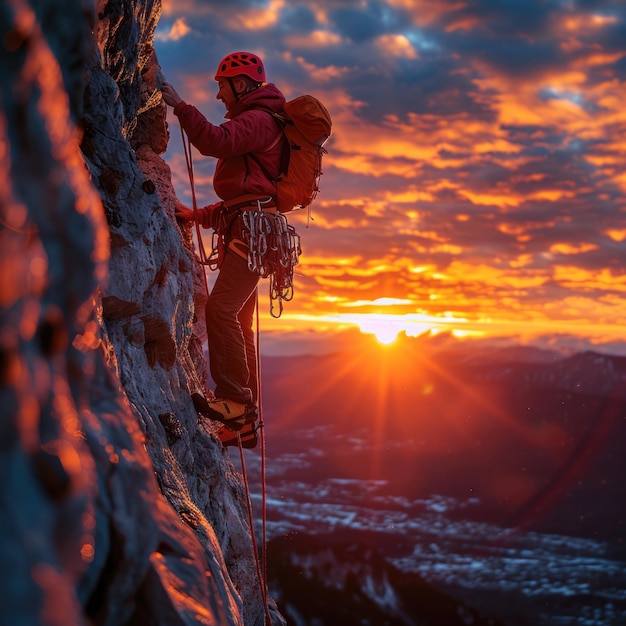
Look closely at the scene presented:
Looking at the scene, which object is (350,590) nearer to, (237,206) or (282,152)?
(237,206)

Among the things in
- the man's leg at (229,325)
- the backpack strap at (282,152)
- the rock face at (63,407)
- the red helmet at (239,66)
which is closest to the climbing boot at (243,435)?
the man's leg at (229,325)

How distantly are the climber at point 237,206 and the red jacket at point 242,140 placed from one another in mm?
10

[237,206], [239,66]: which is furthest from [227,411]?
[239,66]

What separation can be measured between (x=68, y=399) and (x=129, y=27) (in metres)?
5.38

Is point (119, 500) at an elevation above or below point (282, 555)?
above

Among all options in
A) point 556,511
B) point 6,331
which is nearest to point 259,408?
point 6,331

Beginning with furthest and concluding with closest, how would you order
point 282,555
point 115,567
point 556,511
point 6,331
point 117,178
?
point 556,511 → point 282,555 → point 117,178 → point 115,567 → point 6,331

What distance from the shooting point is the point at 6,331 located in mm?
1406

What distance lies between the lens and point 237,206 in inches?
237

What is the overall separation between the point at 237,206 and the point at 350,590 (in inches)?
3932

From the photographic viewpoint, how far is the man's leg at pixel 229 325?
19.7ft

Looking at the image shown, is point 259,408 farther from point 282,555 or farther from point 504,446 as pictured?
point 504,446

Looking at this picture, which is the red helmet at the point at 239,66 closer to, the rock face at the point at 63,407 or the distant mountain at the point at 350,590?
the rock face at the point at 63,407

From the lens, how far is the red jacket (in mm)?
5273
